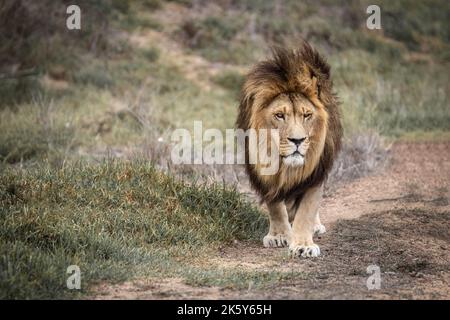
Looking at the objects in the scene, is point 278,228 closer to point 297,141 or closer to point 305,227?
point 305,227

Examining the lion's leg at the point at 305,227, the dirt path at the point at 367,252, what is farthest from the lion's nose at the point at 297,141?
the dirt path at the point at 367,252

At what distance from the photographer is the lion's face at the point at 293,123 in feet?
19.1

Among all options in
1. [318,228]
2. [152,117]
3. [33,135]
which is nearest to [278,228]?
[318,228]

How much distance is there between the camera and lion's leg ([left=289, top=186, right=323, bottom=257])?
19.4ft

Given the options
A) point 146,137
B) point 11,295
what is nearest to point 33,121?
point 146,137

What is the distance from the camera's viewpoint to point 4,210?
5.75m

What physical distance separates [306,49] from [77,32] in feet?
34.6

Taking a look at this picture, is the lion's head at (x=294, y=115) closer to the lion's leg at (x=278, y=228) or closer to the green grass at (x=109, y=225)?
the lion's leg at (x=278, y=228)

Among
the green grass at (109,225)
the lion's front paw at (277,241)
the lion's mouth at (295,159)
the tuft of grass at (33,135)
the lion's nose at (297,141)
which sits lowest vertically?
the lion's front paw at (277,241)

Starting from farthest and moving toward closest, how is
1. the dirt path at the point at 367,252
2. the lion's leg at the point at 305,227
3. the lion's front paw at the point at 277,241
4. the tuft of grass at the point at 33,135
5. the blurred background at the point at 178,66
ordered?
the blurred background at the point at 178,66 < the tuft of grass at the point at 33,135 < the lion's front paw at the point at 277,241 < the lion's leg at the point at 305,227 < the dirt path at the point at 367,252

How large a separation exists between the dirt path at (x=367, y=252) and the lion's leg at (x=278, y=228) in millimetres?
123

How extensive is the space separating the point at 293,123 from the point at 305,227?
853 millimetres

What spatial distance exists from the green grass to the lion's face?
103 centimetres

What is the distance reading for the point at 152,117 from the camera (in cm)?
1142
